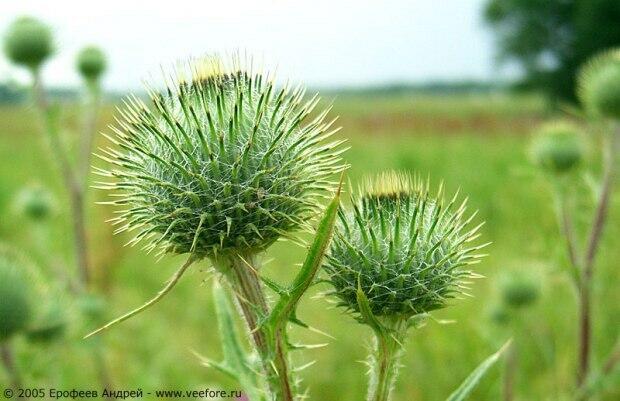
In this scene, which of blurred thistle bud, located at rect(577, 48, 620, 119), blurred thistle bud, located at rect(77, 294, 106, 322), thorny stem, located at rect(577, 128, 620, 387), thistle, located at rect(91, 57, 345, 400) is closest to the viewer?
thistle, located at rect(91, 57, 345, 400)

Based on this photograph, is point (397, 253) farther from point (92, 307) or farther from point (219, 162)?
point (92, 307)

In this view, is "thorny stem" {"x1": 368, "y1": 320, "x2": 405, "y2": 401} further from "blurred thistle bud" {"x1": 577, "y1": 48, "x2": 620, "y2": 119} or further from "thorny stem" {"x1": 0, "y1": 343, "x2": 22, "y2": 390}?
"blurred thistle bud" {"x1": 577, "y1": 48, "x2": 620, "y2": 119}

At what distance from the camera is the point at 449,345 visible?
6586 millimetres

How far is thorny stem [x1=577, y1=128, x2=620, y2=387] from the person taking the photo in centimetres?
433

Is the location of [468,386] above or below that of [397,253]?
below

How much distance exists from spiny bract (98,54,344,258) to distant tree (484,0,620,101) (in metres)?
47.5

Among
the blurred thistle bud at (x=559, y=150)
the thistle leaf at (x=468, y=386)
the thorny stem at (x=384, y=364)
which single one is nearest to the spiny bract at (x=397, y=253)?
the thorny stem at (x=384, y=364)

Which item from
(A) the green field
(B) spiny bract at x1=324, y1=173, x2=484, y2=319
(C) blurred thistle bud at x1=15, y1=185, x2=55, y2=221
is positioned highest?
(B) spiny bract at x1=324, y1=173, x2=484, y2=319

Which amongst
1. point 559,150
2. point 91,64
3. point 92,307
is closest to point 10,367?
point 92,307

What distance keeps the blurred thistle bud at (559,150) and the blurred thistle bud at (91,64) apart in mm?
4338

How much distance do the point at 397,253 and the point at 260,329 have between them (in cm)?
57

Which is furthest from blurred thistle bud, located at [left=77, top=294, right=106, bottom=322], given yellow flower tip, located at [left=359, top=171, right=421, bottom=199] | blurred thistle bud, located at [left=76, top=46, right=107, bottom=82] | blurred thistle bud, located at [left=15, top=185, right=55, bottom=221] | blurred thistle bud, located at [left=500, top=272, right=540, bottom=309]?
yellow flower tip, located at [left=359, top=171, right=421, bottom=199]

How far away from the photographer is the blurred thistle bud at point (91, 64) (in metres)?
6.96

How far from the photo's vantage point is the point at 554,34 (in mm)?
50938
